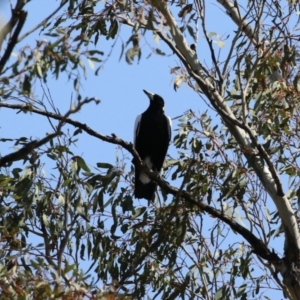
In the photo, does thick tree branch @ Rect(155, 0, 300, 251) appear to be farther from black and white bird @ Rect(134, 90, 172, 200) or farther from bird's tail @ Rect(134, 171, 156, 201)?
black and white bird @ Rect(134, 90, 172, 200)

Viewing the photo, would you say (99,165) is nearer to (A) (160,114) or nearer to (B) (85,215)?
(B) (85,215)

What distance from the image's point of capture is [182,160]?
5.70m

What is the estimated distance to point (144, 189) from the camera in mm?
5648

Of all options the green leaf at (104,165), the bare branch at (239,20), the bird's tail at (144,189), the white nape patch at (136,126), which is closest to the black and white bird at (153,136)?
the white nape patch at (136,126)

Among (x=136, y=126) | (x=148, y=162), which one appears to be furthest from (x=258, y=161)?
(x=136, y=126)

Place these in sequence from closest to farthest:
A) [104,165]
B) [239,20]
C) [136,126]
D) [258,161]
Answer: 1. [258,161]
2. [104,165]
3. [239,20]
4. [136,126]

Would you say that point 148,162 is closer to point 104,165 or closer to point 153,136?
point 153,136

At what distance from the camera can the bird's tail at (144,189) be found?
5535 mm

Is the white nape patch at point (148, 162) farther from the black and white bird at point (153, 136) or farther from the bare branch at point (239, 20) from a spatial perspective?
the bare branch at point (239, 20)

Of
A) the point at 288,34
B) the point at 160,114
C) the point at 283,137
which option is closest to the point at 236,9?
the point at 288,34

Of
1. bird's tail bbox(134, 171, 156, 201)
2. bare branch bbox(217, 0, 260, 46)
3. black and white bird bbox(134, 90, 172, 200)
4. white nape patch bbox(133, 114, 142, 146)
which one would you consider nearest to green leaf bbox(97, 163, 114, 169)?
bird's tail bbox(134, 171, 156, 201)

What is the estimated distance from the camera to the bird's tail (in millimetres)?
5535

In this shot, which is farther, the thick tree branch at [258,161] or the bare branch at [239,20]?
the bare branch at [239,20]

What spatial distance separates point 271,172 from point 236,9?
1.46m
